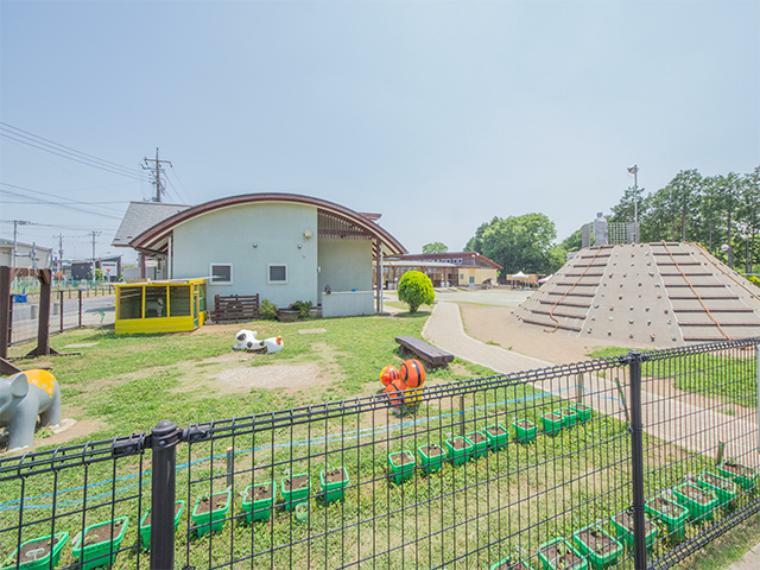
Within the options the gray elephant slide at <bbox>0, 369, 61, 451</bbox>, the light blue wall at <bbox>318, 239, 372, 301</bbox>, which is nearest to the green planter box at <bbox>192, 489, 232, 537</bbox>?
the gray elephant slide at <bbox>0, 369, 61, 451</bbox>

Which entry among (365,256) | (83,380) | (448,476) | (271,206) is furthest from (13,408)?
(365,256)

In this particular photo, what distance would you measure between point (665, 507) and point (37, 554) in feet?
15.2

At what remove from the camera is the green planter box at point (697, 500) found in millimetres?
2656

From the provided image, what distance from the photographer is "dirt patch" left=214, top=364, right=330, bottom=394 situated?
6.07 metres

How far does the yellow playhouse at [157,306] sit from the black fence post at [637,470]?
41.4 ft

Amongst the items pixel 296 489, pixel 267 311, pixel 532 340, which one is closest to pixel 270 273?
pixel 267 311

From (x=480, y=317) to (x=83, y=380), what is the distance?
14023 mm

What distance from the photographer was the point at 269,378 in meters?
6.57

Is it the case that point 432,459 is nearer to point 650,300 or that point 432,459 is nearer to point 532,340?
point 532,340

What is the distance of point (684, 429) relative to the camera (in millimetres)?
4273

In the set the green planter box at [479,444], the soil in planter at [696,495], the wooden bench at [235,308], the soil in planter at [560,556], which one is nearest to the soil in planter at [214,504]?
the green planter box at [479,444]

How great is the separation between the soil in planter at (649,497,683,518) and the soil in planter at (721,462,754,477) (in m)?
1.03

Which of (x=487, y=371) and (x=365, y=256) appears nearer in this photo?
(x=487, y=371)

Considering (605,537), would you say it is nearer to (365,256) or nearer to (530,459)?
(530,459)
